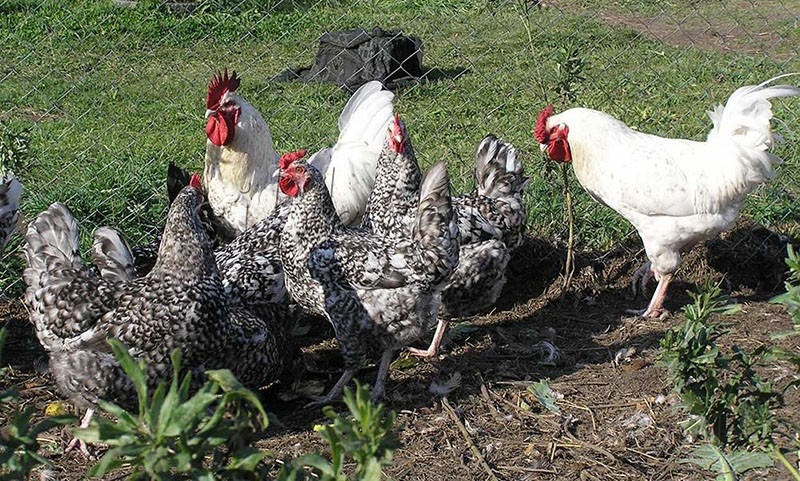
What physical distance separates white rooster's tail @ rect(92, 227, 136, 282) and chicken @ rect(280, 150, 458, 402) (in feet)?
2.56

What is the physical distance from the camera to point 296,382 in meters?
4.34

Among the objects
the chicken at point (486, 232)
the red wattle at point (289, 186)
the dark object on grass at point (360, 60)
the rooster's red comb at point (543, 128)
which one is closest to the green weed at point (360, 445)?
the red wattle at point (289, 186)

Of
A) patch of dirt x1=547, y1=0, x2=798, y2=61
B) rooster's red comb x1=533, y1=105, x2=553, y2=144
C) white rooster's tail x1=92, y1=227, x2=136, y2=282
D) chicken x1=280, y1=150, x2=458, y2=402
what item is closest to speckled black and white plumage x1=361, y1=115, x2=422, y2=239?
chicken x1=280, y1=150, x2=458, y2=402

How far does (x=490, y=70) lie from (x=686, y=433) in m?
6.72

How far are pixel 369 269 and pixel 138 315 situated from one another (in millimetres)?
1049

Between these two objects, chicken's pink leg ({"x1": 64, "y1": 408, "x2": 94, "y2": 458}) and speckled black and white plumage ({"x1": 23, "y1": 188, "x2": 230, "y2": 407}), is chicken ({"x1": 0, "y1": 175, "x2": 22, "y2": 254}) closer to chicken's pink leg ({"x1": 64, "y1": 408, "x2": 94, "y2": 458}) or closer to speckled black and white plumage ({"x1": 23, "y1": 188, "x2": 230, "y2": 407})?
speckled black and white plumage ({"x1": 23, "y1": 188, "x2": 230, "y2": 407})

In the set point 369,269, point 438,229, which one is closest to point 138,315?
point 369,269

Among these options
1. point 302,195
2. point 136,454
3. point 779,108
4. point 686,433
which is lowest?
point 779,108

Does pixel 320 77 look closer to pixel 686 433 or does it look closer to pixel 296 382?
pixel 296 382

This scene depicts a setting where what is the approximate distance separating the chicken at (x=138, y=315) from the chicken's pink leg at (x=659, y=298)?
7.46ft

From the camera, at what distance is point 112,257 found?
13.7ft

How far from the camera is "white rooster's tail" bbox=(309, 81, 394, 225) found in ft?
17.7

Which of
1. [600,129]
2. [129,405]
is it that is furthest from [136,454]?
[600,129]

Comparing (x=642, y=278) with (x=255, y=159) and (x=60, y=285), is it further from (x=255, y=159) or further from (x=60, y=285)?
(x=60, y=285)
